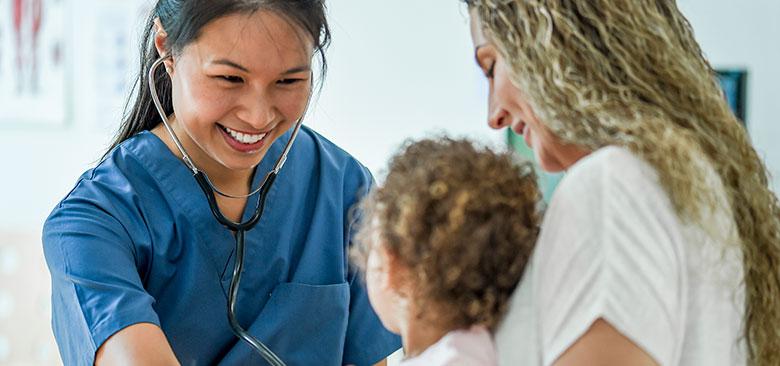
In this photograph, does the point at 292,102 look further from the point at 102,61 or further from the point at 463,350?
the point at 102,61

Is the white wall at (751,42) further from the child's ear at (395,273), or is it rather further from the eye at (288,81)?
the child's ear at (395,273)

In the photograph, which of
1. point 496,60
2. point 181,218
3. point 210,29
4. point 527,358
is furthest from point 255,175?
point 527,358

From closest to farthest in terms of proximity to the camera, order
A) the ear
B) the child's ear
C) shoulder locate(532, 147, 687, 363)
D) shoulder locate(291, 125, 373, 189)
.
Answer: shoulder locate(532, 147, 687, 363), the child's ear, the ear, shoulder locate(291, 125, 373, 189)

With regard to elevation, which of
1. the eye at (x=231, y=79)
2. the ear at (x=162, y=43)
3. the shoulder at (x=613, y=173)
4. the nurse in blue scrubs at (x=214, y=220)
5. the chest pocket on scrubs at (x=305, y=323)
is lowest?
the chest pocket on scrubs at (x=305, y=323)

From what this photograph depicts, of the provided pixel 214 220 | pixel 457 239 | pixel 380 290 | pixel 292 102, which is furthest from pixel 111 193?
pixel 457 239

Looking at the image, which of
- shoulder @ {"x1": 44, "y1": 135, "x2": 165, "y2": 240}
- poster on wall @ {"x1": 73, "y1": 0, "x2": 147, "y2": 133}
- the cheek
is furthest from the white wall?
shoulder @ {"x1": 44, "y1": 135, "x2": 165, "y2": 240}

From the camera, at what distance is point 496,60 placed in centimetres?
99

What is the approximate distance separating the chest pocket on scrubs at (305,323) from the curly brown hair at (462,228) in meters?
0.62

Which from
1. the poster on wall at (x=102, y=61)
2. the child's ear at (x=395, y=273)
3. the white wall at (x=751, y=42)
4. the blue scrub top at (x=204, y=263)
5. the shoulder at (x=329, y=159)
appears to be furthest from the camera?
the poster on wall at (x=102, y=61)

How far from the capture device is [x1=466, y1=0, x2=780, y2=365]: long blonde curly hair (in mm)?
905

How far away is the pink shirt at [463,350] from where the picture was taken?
90 cm

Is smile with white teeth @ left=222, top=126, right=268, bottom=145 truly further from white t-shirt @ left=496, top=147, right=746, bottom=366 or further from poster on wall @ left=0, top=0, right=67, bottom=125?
poster on wall @ left=0, top=0, right=67, bottom=125

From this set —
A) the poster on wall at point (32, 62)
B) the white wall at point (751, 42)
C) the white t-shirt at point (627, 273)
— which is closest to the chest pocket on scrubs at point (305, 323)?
the white t-shirt at point (627, 273)

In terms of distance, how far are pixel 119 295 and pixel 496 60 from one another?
0.62 metres
